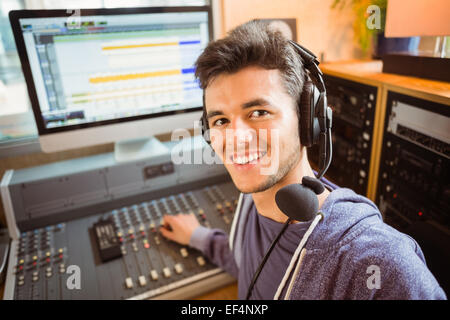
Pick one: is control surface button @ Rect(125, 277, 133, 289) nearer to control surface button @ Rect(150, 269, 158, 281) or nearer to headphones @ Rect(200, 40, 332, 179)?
control surface button @ Rect(150, 269, 158, 281)

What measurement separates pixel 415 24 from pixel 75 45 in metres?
0.99

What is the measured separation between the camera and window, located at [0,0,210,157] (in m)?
1.22

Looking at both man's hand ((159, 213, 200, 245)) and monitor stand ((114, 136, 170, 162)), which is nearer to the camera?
man's hand ((159, 213, 200, 245))

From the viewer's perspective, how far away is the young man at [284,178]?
22.8 inches

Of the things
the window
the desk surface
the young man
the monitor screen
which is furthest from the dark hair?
the window

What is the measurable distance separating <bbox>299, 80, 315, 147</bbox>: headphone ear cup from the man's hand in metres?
0.45

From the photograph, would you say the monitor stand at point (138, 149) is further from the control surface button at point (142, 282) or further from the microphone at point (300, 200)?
the microphone at point (300, 200)

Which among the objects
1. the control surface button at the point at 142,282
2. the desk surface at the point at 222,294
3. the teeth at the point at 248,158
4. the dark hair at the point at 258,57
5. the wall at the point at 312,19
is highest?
the wall at the point at 312,19

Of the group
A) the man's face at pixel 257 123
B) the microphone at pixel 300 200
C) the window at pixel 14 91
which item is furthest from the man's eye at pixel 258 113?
the window at pixel 14 91

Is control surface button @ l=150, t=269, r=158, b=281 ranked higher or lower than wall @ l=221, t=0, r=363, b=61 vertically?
lower

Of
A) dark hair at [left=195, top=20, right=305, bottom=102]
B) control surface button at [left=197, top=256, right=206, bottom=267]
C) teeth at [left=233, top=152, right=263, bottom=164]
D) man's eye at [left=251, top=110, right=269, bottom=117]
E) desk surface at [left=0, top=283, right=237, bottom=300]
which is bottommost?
desk surface at [left=0, top=283, right=237, bottom=300]

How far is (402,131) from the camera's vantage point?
88cm

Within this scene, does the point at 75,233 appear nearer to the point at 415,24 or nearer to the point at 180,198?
the point at 180,198

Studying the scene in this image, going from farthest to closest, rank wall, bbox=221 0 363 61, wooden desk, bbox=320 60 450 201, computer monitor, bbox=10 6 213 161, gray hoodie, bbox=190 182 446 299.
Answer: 1. wall, bbox=221 0 363 61
2. computer monitor, bbox=10 6 213 161
3. wooden desk, bbox=320 60 450 201
4. gray hoodie, bbox=190 182 446 299
